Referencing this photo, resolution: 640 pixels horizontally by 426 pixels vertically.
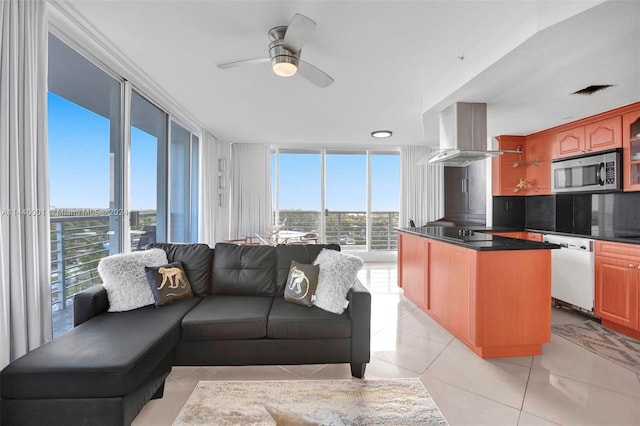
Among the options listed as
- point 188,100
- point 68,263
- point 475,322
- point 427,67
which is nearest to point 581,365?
point 475,322

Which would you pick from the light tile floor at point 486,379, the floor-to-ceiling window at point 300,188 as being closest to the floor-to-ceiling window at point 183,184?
the floor-to-ceiling window at point 300,188

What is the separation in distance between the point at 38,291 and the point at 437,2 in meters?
3.10

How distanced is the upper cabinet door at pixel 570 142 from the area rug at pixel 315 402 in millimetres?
3821

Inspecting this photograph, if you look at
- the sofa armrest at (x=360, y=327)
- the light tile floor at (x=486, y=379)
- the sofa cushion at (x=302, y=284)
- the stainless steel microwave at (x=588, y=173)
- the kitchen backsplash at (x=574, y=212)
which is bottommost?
the light tile floor at (x=486, y=379)

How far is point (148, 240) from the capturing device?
3.49 m

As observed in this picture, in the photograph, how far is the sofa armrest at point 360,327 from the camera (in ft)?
6.96

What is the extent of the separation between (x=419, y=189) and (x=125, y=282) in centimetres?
566

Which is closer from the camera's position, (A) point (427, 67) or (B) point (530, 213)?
(A) point (427, 67)

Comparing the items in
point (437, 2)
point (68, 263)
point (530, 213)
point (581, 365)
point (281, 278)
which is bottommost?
point (581, 365)

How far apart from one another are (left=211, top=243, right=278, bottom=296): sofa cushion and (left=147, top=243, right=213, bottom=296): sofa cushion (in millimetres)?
62

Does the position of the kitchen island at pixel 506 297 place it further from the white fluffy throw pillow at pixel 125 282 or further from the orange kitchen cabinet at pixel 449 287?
the white fluffy throw pillow at pixel 125 282

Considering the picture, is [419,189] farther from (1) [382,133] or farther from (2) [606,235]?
(2) [606,235]

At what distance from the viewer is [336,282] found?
2.30m

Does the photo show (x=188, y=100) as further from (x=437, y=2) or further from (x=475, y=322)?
(x=475, y=322)
